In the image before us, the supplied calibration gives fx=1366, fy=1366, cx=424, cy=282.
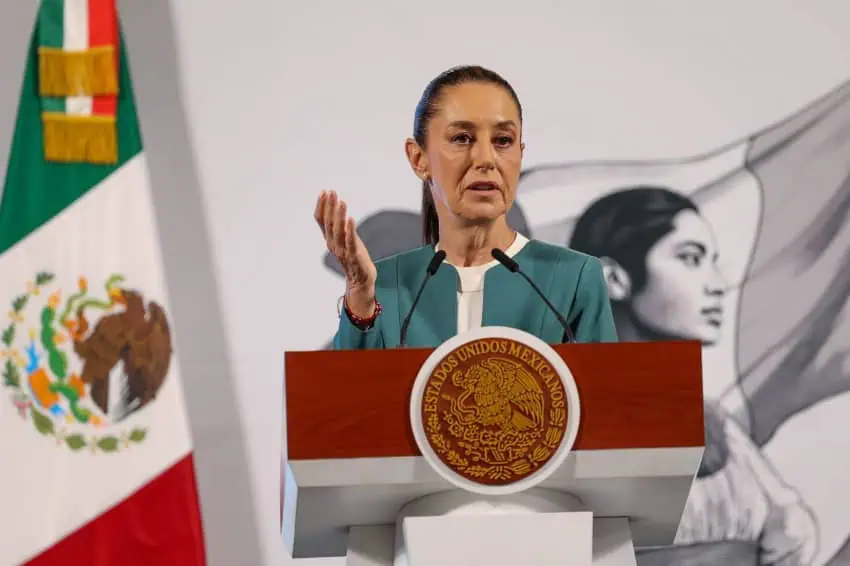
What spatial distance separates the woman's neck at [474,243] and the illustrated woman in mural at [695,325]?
1.23 m

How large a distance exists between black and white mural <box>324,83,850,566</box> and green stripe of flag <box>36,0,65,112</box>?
98 cm

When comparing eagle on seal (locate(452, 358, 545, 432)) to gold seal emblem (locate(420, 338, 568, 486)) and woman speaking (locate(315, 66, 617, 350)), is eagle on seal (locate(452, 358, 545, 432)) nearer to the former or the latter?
gold seal emblem (locate(420, 338, 568, 486))

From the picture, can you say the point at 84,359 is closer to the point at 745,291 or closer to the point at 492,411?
the point at 492,411

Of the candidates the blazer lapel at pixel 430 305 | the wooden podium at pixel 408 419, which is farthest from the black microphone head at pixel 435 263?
the wooden podium at pixel 408 419

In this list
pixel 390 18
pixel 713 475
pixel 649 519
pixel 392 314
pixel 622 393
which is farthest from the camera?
pixel 390 18

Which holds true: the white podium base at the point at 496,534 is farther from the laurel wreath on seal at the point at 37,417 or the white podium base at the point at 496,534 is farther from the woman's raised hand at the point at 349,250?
the laurel wreath on seal at the point at 37,417

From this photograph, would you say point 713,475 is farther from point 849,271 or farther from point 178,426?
point 178,426

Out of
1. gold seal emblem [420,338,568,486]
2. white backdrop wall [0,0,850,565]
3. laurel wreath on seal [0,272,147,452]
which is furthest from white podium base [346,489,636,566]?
white backdrop wall [0,0,850,565]

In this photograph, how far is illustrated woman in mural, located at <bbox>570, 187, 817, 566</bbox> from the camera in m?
4.24

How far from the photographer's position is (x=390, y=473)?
2.44m

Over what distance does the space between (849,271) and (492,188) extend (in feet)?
5.94

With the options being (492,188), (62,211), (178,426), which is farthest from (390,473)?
(62,211)

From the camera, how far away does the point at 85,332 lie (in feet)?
12.9

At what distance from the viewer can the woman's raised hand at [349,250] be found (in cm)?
258
